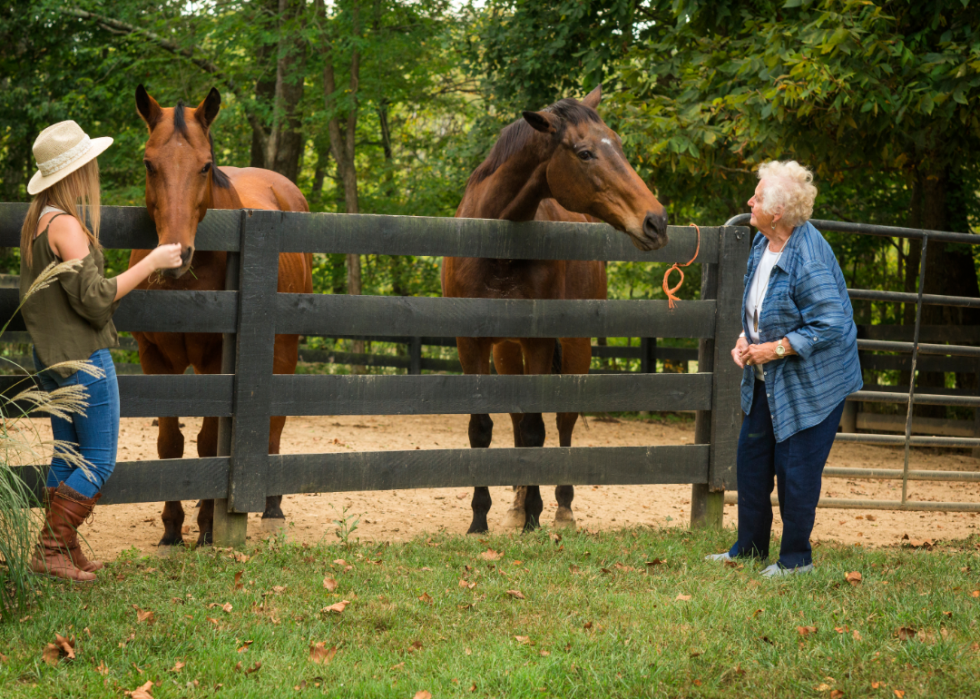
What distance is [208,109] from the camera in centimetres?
423

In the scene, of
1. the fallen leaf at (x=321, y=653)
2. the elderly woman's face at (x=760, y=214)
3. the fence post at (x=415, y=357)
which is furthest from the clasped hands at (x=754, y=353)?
the fence post at (x=415, y=357)

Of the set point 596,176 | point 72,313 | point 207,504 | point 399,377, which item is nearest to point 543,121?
point 596,176

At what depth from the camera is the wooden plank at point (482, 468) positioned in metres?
4.34

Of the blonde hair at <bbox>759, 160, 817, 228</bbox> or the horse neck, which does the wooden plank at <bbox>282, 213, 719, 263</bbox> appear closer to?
the horse neck

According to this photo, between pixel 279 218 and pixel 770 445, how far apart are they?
2.66 meters

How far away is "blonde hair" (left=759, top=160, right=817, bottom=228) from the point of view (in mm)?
3838

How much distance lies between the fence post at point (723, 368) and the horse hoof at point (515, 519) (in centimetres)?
108

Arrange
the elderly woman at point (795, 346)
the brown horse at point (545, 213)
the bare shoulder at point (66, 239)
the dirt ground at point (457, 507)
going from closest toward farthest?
1. the bare shoulder at point (66, 239)
2. the elderly woman at point (795, 346)
3. the brown horse at point (545, 213)
4. the dirt ground at point (457, 507)

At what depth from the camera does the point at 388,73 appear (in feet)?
43.1

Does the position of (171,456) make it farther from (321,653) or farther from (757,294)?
(757,294)

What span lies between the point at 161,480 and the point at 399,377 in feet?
4.08

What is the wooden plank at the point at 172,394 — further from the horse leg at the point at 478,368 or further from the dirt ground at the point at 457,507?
the horse leg at the point at 478,368

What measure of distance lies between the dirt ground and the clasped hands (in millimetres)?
1796

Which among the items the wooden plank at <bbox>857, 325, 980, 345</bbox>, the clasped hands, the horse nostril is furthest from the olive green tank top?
the wooden plank at <bbox>857, 325, 980, 345</bbox>
